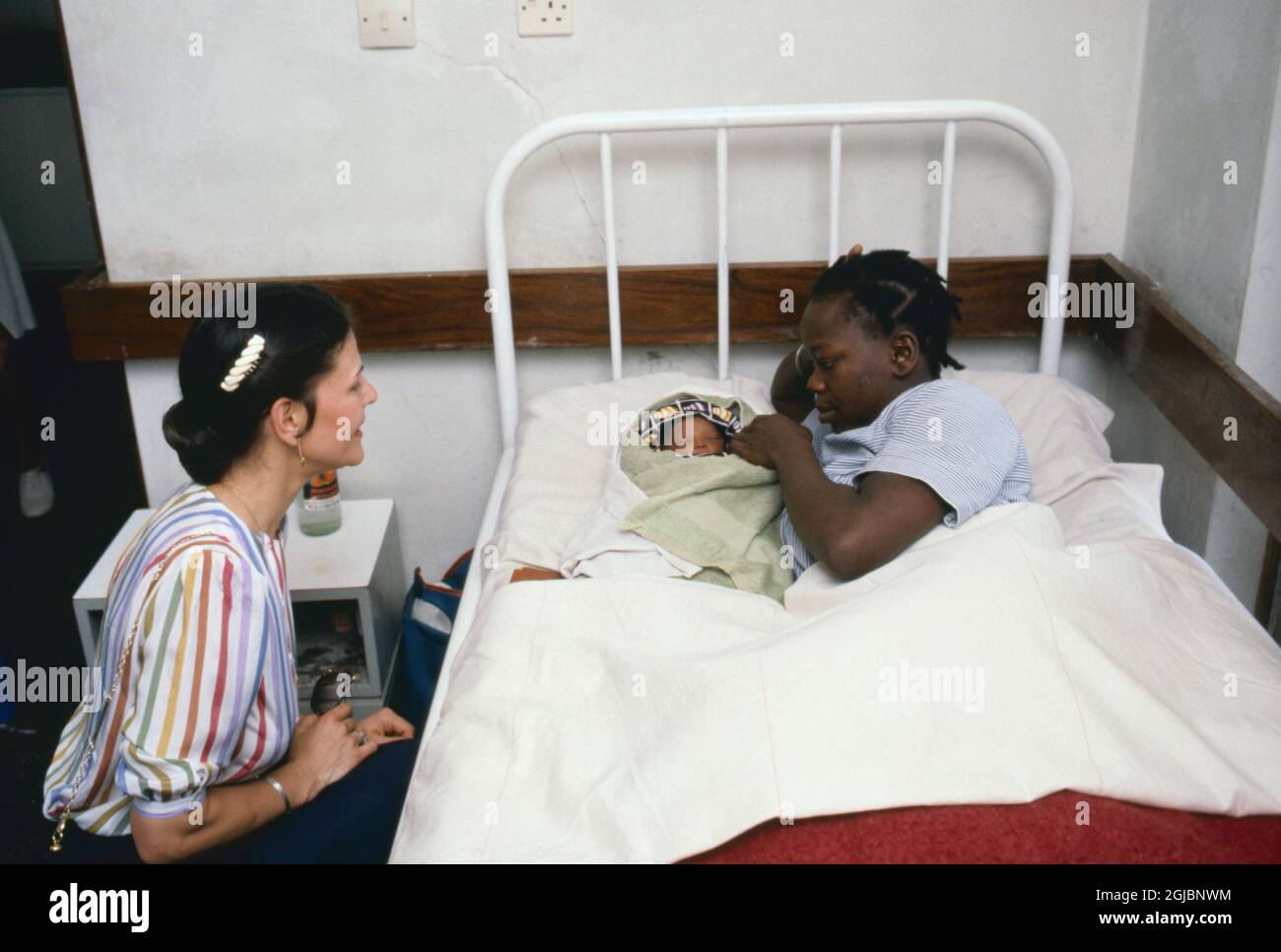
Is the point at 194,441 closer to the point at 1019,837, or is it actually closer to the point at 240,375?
the point at 240,375

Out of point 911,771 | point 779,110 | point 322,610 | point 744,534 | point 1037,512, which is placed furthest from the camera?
point 322,610

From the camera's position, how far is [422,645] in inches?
78.0

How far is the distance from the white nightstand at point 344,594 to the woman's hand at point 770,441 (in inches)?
→ 27.1

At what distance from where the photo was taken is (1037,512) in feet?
4.33

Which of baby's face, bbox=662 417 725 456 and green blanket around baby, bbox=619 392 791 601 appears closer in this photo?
green blanket around baby, bbox=619 392 791 601

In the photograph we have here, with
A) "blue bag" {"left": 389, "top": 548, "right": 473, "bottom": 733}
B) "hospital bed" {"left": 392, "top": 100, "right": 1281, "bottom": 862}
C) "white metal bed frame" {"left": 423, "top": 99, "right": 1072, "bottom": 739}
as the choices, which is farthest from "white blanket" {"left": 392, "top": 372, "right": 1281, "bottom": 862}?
"blue bag" {"left": 389, "top": 548, "right": 473, "bottom": 733}

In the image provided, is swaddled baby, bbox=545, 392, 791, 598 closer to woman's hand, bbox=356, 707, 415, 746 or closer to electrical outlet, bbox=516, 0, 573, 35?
woman's hand, bbox=356, 707, 415, 746

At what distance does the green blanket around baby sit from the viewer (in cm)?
148

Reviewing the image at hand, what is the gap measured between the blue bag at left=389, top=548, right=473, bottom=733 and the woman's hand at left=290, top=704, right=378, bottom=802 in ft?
1.72

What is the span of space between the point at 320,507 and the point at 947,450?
115cm

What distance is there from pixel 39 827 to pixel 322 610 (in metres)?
0.56

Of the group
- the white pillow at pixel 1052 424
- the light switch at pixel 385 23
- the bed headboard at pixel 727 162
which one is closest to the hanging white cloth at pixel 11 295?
the light switch at pixel 385 23
